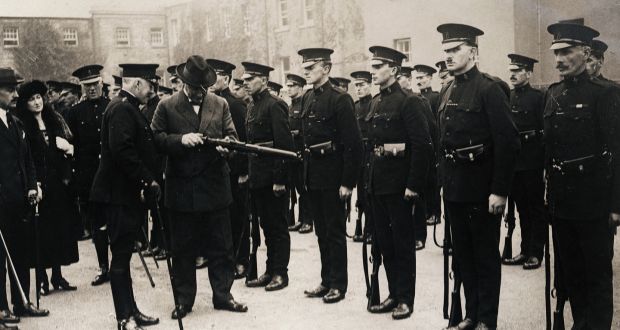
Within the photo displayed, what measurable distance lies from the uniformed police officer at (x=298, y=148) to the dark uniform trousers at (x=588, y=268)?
5.96 m

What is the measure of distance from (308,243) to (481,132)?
5255mm

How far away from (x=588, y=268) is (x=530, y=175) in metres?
3.23

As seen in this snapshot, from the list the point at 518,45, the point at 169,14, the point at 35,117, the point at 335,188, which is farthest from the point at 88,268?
the point at 169,14

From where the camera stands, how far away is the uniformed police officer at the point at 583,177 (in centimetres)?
485

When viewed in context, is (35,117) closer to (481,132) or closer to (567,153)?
(481,132)

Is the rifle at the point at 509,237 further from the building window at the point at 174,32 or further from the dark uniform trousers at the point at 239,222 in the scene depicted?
the building window at the point at 174,32

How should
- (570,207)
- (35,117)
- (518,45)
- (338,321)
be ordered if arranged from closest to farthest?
(570,207) < (338,321) < (35,117) < (518,45)

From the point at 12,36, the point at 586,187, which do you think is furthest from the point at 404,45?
the point at 12,36

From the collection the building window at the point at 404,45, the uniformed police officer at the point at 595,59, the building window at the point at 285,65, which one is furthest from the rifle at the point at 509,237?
the building window at the point at 285,65

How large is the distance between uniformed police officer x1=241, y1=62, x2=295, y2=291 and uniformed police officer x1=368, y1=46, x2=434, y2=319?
1267mm

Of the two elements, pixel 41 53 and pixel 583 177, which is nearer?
pixel 583 177

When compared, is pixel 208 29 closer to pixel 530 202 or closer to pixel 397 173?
pixel 530 202

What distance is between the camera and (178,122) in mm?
6359

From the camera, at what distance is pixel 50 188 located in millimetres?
7586
